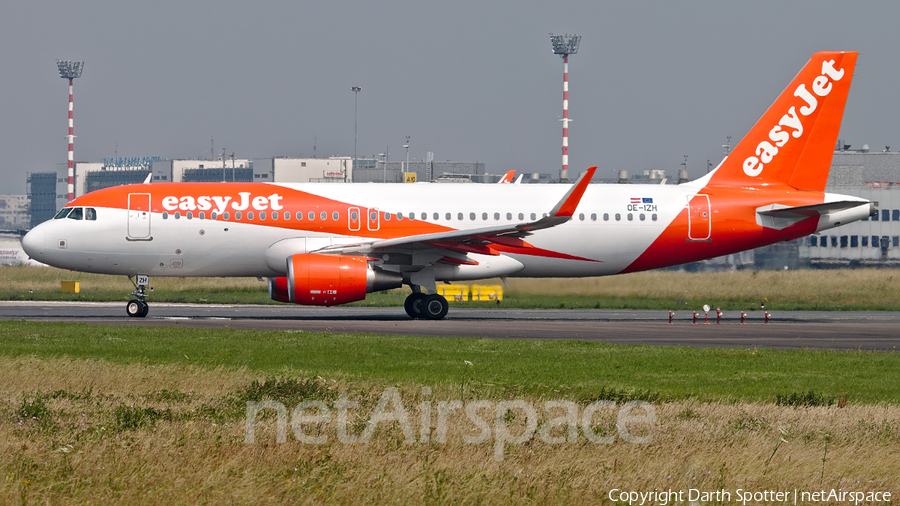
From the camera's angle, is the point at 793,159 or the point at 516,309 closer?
the point at 793,159

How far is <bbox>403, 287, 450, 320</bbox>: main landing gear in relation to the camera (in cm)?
3244

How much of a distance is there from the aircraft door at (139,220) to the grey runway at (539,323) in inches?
105

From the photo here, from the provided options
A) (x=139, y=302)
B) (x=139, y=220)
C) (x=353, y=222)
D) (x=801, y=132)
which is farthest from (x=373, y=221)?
(x=801, y=132)

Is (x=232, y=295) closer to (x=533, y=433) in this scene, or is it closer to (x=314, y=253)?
(x=314, y=253)

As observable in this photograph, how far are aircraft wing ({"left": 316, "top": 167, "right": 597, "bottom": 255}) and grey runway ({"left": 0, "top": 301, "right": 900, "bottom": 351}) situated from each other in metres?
2.32

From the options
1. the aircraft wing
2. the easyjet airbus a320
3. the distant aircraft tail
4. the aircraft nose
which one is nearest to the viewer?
the aircraft wing

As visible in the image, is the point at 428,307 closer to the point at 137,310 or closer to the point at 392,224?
the point at 392,224

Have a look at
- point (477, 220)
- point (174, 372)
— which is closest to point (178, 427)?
point (174, 372)

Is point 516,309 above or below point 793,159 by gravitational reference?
below

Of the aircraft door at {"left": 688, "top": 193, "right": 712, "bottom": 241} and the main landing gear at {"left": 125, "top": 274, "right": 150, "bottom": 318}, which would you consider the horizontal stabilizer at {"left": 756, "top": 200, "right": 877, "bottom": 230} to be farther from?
the main landing gear at {"left": 125, "top": 274, "right": 150, "bottom": 318}

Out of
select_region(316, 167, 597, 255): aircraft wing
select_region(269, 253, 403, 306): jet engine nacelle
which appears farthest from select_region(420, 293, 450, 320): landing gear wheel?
select_region(269, 253, 403, 306): jet engine nacelle

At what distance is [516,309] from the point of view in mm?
39812

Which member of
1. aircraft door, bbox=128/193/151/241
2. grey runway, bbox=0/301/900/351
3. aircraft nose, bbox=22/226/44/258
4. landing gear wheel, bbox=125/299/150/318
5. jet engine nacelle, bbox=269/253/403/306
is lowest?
grey runway, bbox=0/301/900/351

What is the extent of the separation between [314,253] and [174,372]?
47.6ft
